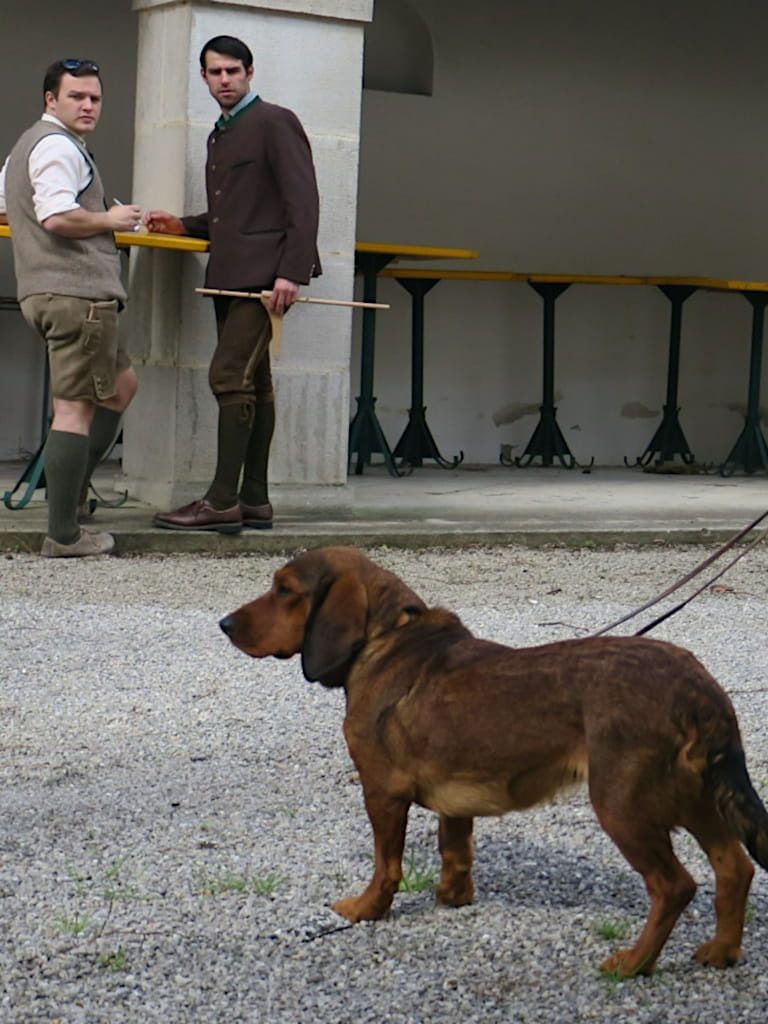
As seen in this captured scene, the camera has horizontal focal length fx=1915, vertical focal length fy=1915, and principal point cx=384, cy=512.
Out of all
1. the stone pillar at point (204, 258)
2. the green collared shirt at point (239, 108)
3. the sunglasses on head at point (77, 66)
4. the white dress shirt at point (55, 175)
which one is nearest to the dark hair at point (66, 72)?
the sunglasses on head at point (77, 66)

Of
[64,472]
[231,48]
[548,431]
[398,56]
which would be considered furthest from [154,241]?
[548,431]

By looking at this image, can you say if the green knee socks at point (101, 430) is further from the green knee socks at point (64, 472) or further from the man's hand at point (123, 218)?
the man's hand at point (123, 218)

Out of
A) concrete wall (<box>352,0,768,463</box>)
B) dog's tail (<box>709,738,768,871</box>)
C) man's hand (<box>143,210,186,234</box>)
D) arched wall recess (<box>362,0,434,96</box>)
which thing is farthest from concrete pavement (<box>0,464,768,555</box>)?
dog's tail (<box>709,738,768,871</box>)

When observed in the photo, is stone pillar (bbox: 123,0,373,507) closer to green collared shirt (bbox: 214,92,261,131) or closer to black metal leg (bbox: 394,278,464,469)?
green collared shirt (bbox: 214,92,261,131)

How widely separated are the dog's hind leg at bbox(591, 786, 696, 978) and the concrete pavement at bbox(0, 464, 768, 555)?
4.91m

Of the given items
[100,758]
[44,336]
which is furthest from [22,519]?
[100,758]

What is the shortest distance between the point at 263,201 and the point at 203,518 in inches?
52.7

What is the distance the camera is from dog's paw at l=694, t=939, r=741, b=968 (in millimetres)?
3336

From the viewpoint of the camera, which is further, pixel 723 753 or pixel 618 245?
pixel 618 245

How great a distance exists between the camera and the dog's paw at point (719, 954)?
3.34 meters

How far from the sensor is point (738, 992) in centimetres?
326

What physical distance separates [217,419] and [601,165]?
15.2 ft

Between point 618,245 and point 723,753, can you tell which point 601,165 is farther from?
point 723,753

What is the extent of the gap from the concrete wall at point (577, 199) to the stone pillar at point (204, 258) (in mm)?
3200
